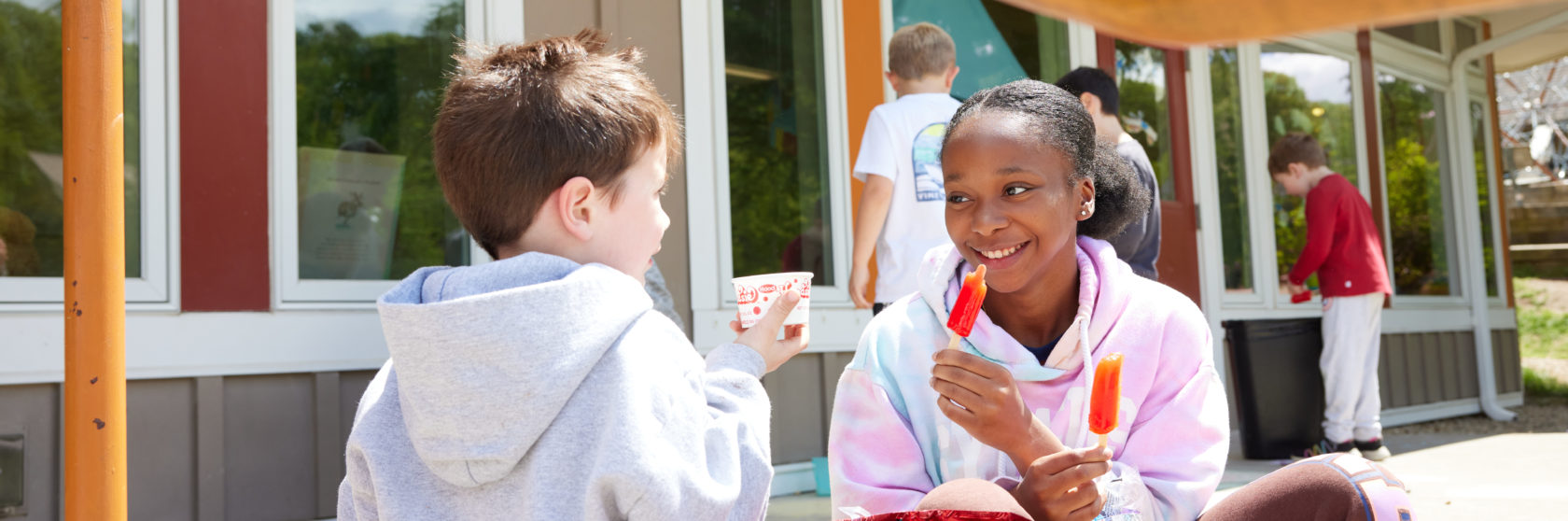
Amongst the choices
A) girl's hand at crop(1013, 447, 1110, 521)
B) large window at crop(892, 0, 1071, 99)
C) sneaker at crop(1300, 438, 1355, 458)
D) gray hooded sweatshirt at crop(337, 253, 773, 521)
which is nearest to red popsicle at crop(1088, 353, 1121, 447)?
girl's hand at crop(1013, 447, 1110, 521)

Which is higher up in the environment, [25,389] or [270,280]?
[270,280]

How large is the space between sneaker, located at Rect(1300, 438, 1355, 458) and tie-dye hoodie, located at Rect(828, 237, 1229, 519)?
4.52 metres

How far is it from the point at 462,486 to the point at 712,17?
3.65 m

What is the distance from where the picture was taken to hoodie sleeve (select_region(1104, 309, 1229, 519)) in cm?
173

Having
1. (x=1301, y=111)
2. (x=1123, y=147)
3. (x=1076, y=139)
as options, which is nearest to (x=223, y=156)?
(x=1076, y=139)

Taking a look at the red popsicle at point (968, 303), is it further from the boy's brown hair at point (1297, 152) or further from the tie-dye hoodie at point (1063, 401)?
the boy's brown hair at point (1297, 152)

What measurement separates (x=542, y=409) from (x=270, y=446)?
2543 millimetres

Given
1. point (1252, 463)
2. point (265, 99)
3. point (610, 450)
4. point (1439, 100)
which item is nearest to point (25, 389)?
point (265, 99)

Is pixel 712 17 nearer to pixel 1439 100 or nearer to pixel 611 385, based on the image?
pixel 611 385

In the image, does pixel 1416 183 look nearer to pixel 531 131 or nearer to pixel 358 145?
pixel 358 145

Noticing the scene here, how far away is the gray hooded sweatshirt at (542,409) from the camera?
1295 mm

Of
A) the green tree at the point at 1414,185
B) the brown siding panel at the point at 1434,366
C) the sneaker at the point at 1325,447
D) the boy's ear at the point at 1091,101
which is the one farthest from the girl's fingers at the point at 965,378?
the brown siding panel at the point at 1434,366

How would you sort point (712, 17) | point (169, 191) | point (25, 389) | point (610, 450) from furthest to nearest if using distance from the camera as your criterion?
1. point (712, 17)
2. point (169, 191)
3. point (25, 389)
4. point (610, 450)

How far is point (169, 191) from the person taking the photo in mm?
3311
